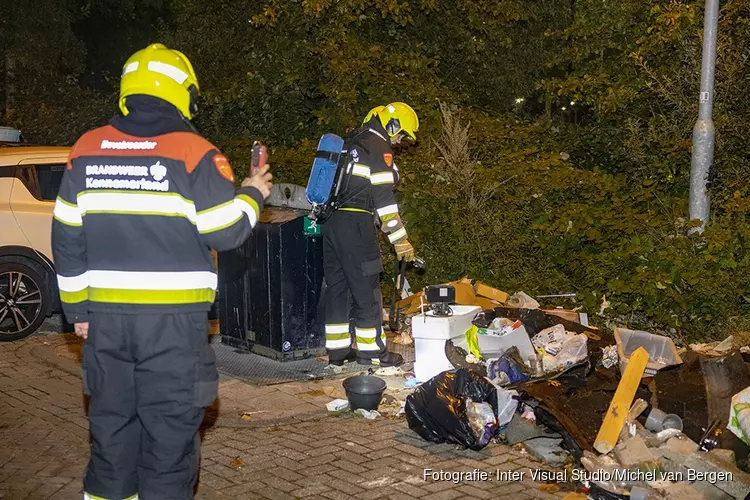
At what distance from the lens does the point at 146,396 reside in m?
3.79

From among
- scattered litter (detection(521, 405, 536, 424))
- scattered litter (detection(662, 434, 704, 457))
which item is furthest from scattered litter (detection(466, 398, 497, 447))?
scattered litter (detection(662, 434, 704, 457))

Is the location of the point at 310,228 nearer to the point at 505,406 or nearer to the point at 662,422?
the point at 505,406

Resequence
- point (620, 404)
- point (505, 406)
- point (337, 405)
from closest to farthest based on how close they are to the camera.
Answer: point (620, 404) → point (505, 406) → point (337, 405)

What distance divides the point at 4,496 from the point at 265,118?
9.40 metres

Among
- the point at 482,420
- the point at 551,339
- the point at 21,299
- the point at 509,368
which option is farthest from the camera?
the point at 21,299

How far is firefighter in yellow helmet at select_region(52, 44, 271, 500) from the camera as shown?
12.3 ft

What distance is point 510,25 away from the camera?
14383mm

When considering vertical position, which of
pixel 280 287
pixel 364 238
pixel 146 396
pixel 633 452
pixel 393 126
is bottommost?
pixel 633 452

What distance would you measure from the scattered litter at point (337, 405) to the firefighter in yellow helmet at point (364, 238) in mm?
1033

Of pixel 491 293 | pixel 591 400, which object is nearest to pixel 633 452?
pixel 591 400

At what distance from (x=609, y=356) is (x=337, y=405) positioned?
1.99 m

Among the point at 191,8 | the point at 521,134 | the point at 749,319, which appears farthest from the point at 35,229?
the point at 191,8

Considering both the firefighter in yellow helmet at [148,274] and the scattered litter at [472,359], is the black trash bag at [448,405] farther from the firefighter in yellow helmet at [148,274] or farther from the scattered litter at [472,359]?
the firefighter in yellow helmet at [148,274]

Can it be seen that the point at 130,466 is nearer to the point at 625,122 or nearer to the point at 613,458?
the point at 613,458
